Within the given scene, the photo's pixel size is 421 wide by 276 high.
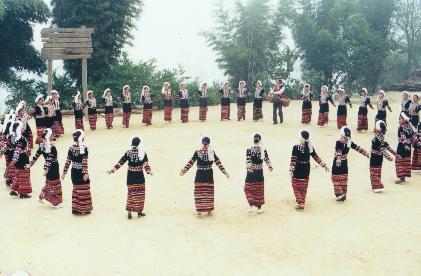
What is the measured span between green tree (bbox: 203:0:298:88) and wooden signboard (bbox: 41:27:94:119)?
438 inches

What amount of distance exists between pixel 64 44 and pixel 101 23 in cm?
579

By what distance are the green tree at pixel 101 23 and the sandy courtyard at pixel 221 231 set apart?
12696mm

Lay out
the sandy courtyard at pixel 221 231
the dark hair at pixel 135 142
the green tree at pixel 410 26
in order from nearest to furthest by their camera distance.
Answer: the sandy courtyard at pixel 221 231 → the dark hair at pixel 135 142 → the green tree at pixel 410 26

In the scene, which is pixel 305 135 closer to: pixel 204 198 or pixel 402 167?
pixel 204 198

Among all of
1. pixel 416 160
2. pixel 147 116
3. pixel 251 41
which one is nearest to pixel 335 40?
pixel 251 41

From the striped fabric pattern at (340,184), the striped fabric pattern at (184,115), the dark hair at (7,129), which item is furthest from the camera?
the striped fabric pattern at (184,115)

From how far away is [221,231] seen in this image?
9227 mm

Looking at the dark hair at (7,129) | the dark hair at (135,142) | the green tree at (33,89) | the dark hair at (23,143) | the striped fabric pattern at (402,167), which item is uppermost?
the green tree at (33,89)

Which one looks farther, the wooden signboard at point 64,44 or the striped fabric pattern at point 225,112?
the striped fabric pattern at point 225,112

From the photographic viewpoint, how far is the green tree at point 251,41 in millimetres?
29688

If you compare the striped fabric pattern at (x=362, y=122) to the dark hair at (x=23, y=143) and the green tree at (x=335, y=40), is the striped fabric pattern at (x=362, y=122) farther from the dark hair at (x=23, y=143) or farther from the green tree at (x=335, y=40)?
the green tree at (x=335, y=40)

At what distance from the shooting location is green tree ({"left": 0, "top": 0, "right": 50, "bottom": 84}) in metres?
26.2

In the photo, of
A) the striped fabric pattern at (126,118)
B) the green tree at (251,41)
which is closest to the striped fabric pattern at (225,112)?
the striped fabric pattern at (126,118)

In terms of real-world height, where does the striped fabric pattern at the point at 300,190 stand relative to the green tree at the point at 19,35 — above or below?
below
